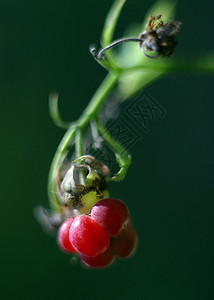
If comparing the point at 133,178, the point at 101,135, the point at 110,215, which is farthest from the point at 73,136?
the point at 133,178

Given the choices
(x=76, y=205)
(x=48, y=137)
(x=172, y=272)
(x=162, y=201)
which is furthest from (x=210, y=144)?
(x=76, y=205)

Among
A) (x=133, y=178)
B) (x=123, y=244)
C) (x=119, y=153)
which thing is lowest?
(x=123, y=244)

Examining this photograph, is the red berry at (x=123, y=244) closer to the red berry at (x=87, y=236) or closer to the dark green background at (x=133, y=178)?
the red berry at (x=87, y=236)

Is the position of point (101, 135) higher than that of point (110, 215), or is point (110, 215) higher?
point (101, 135)

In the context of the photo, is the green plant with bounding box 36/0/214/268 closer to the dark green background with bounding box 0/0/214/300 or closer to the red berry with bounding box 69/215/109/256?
the red berry with bounding box 69/215/109/256

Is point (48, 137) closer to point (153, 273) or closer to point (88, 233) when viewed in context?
point (153, 273)

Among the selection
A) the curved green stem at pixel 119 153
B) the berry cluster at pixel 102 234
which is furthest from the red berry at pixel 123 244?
the curved green stem at pixel 119 153

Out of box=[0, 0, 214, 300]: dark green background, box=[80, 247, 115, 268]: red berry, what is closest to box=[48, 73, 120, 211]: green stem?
box=[80, 247, 115, 268]: red berry

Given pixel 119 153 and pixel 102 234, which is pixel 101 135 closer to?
pixel 119 153
